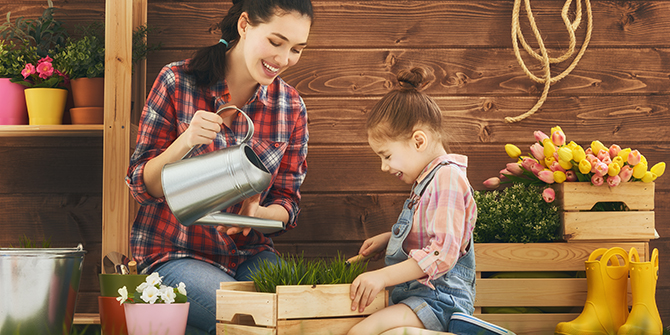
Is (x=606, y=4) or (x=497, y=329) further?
(x=606, y=4)

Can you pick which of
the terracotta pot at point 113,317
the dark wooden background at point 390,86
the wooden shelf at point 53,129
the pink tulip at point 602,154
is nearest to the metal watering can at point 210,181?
the terracotta pot at point 113,317

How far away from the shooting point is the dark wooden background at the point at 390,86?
5.77 ft

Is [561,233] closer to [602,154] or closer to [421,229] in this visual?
[602,154]

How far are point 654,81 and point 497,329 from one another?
1.19 meters

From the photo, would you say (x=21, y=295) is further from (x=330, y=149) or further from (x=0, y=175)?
(x=330, y=149)

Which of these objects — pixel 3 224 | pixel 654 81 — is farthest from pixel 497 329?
pixel 3 224

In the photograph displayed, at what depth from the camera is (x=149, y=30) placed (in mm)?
1666

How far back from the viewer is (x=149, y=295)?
115 centimetres

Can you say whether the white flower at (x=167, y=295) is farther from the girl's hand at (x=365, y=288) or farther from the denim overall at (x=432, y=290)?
the denim overall at (x=432, y=290)

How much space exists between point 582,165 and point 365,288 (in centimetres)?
75

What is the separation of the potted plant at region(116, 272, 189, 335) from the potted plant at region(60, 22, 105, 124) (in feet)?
2.12

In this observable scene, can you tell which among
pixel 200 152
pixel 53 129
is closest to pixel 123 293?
pixel 200 152

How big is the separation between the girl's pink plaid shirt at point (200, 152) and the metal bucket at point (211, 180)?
0.22m

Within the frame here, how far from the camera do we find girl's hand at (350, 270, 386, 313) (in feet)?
3.56
